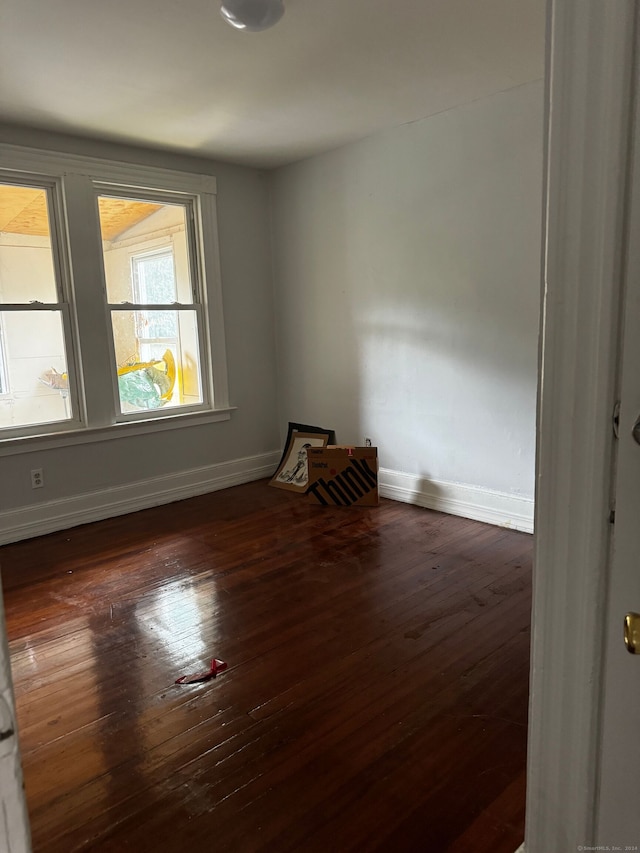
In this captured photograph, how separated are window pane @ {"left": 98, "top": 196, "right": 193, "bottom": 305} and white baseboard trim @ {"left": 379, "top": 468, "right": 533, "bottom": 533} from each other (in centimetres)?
206

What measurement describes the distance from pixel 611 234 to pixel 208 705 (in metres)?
1.87

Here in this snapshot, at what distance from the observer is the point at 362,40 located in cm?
255

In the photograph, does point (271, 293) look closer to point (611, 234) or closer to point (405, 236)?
point (405, 236)

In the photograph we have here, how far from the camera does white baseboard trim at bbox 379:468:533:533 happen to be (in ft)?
11.5

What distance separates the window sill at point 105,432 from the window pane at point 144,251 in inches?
33.6

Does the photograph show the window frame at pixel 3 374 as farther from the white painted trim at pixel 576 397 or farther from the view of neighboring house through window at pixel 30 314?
the white painted trim at pixel 576 397

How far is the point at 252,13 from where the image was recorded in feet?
7.20

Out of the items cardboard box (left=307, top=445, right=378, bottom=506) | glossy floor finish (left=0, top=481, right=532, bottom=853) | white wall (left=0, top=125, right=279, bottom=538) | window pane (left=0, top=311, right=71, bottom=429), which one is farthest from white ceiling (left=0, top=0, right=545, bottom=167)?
glossy floor finish (left=0, top=481, right=532, bottom=853)

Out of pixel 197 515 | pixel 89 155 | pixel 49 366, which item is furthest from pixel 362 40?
pixel 197 515

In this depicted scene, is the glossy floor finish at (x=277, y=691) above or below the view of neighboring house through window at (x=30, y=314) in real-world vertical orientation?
below

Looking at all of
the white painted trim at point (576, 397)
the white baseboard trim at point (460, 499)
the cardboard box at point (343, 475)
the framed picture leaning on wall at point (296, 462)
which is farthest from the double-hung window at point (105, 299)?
the white painted trim at point (576, 397)

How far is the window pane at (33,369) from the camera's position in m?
3.57

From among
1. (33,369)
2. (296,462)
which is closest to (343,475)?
(296,462)

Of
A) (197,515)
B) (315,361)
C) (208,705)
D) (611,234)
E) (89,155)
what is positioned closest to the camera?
(611,234)
